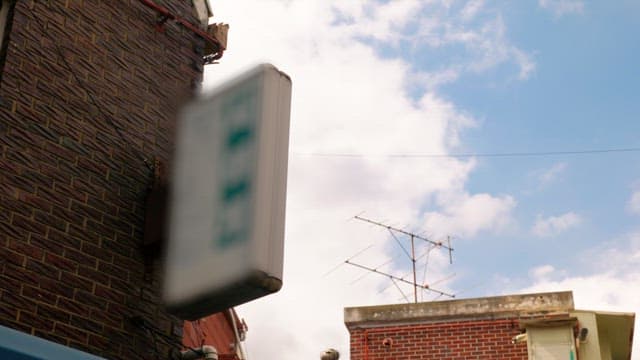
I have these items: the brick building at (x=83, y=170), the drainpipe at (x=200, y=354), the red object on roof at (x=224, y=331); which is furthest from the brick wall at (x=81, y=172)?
the red object on roof at (x=224, y=331)

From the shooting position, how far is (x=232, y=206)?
23.3 ft

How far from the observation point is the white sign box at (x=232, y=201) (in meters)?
6.84

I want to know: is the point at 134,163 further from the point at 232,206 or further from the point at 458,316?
the point at 458,316

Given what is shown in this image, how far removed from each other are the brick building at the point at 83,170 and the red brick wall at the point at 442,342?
8568mm

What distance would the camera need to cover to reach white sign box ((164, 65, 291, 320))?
6840 mm

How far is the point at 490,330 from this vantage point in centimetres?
1612

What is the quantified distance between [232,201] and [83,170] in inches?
58.7

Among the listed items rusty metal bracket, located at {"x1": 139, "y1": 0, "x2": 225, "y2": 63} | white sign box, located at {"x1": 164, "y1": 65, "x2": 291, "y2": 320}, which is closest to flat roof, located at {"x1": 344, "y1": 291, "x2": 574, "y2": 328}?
rusty metal bracket, located at {"x1": 139, "y1": 0, "x2": 225, "y2": 63}

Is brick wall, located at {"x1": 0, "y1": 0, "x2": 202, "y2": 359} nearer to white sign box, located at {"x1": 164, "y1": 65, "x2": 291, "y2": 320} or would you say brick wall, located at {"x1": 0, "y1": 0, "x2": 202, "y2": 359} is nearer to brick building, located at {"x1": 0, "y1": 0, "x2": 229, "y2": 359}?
brick building, located at {"x1": 0, "y1": 0, "x2": 229, "y2": 359}

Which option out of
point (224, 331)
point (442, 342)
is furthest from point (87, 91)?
point (224, 331)

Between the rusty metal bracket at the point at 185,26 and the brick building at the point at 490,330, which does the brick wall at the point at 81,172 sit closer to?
the rusty metal bracket at the point at 185,26

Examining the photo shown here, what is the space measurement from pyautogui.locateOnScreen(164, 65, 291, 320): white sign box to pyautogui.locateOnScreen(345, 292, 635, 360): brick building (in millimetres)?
9303

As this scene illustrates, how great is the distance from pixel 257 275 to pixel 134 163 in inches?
88.9

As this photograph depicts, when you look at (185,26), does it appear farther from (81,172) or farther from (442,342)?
(442,342)
